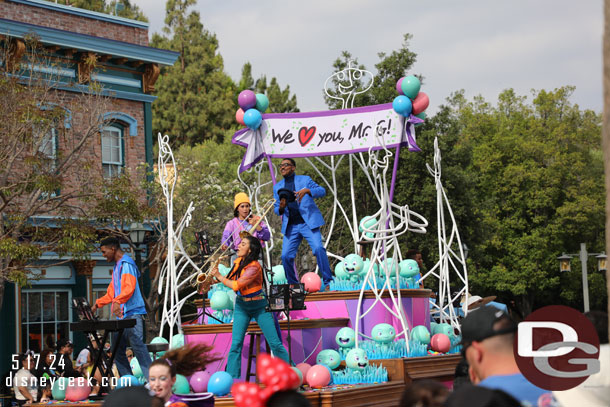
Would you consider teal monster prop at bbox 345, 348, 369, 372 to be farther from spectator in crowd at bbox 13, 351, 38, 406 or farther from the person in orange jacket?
spectator in crowd at bbox 13, 351, 38, 406

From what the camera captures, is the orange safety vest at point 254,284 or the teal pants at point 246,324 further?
the teal pants at point 246,324

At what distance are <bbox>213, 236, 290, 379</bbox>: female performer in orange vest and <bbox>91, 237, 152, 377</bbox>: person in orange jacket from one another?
1.05 meters

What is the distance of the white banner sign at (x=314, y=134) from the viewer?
1372cm

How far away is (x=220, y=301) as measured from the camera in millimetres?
11367

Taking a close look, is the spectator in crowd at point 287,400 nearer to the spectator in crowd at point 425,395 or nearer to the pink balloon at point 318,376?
the spectator in crowd at point 425,395

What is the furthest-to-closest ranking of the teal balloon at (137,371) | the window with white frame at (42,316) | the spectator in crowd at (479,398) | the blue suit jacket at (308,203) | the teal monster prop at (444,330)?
the window with white frame at (42,316), the teal monster prop at (444,330), the blue suit jacket at (308,203), the teal balloon at (137,371), the spectator in crowd at (479,398)


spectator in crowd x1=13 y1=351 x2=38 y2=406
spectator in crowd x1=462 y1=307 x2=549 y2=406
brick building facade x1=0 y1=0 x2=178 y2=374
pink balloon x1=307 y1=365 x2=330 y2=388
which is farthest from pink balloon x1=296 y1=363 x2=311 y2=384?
brick building facade x1=0 y1=0 x2=178 y2=374

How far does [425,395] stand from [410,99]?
9.80 m

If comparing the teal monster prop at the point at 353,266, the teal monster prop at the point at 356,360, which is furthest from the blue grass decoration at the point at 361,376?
the teal monster prop at the point at 353,266

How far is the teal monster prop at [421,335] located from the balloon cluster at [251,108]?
4188mm

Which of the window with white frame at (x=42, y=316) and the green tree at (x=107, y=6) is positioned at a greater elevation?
the green tree at (x=107, y=6)

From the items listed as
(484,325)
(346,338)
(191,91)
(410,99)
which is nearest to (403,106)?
(410,99)

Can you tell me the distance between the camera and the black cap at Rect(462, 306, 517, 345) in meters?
3.79

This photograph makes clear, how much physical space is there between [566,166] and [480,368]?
39439mm
